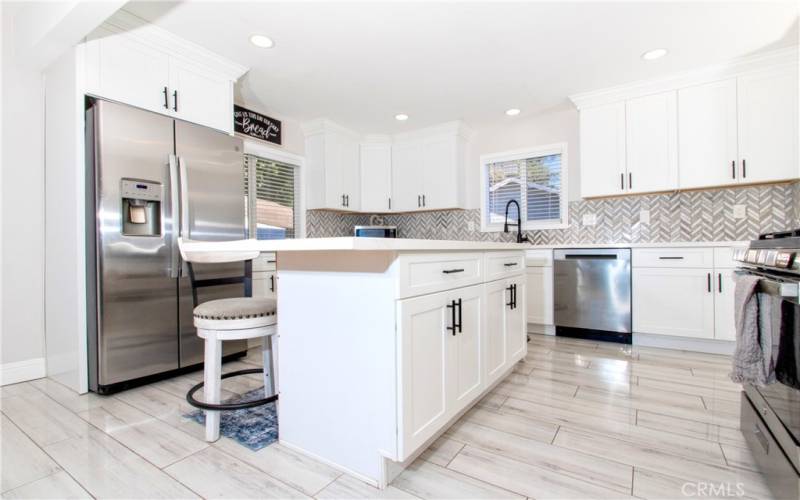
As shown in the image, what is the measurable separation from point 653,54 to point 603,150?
0.90 metres

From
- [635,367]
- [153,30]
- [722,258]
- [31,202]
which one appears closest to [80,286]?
[31,202]

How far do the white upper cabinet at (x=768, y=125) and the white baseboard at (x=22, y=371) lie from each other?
5509 millimetres

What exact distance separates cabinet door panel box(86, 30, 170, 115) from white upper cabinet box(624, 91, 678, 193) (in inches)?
152

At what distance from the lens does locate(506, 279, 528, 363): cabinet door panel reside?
2230mm

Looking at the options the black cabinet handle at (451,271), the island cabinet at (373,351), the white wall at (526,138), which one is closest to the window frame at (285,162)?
the white wall at (526,138)

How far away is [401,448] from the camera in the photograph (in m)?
1.23

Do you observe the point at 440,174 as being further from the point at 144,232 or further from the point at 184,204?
the point at 144,232

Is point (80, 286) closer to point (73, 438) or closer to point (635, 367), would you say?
point (73, 438)

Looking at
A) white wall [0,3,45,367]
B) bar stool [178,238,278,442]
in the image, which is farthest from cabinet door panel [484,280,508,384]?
white wall [0,3,45,367]

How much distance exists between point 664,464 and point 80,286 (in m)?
3.10

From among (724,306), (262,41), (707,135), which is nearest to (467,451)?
(724,306)

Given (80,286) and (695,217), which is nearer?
(80,286)

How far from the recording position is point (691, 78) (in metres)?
3.08

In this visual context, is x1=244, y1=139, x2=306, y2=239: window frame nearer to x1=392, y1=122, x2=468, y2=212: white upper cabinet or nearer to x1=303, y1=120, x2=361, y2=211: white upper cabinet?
x1=303, y1=120, x2=361, y2=211: white upper cabinet
